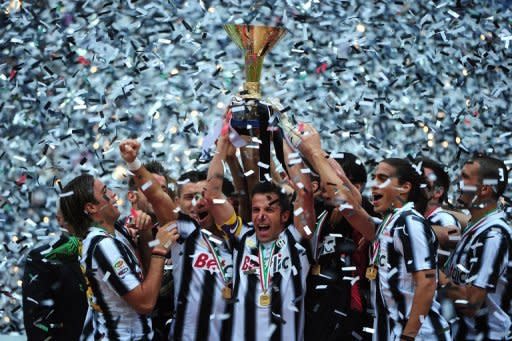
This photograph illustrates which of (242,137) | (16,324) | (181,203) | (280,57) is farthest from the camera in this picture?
(280,57)

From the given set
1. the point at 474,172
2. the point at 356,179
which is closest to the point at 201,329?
the point at 356,179

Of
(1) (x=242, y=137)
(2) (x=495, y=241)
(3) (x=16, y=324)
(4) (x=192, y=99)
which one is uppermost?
(1) (x=242, y=137)

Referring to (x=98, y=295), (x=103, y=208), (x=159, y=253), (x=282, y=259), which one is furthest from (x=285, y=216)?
(x=98, y=295)

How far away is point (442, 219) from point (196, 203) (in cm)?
157

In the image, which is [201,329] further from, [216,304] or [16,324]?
[16,324]

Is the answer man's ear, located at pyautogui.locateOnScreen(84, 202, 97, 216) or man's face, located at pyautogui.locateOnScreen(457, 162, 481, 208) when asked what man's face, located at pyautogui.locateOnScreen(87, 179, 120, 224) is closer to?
man's ear, located at pyautogui.locateOnScreen(84, 202, 97, 216)

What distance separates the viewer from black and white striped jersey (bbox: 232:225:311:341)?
6133 millimetres

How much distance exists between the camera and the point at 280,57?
11836 millimetres

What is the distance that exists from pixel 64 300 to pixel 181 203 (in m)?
0.94

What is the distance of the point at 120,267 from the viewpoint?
18.9 ft

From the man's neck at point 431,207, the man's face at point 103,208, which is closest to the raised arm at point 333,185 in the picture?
the man's neck at point 431,207

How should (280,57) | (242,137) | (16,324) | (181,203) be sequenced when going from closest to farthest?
(242,137) < (181,203) < (16,324) < (280,57)

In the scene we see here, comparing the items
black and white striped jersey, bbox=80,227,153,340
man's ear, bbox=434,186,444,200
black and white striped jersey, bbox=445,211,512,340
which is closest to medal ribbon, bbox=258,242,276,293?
black and white striped jersey, bbox=80,227,153,340

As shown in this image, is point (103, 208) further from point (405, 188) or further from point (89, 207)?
point (405, 188)
